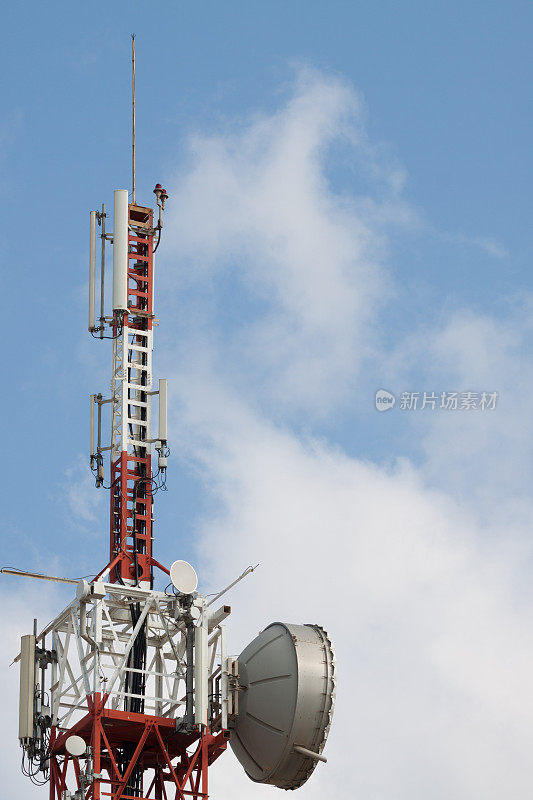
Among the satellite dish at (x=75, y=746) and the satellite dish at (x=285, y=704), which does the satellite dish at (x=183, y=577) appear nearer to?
the satellite dish at (x=285, y=704)

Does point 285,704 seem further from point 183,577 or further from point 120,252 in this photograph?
point 120,252

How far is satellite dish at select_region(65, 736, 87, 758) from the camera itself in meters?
85.2

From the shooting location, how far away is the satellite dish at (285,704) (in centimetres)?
8769

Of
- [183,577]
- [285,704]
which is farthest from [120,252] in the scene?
[285,704]

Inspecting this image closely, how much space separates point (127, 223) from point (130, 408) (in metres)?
9.18

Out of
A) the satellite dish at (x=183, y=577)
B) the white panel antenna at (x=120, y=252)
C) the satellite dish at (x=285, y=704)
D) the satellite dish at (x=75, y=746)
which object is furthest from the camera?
the white panel antenna at (x=120, y=252)

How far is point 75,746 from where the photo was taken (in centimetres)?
8538

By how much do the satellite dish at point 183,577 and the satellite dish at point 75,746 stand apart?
8.33m

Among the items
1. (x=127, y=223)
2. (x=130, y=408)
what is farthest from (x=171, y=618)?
(x=127, y=223)

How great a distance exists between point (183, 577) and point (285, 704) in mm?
7345

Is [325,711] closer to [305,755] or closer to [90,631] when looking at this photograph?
[305,755]

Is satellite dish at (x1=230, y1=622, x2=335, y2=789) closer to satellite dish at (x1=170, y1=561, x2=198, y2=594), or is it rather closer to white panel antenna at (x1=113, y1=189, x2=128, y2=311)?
satellite dish at (x1=170, y1=561, x2=198, y2=594)

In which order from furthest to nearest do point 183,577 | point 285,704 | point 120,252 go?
point 120,252 → point 183,577 → point 285,704

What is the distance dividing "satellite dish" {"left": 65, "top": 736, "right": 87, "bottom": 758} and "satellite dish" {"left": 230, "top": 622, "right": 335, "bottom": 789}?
7930 millimetres
